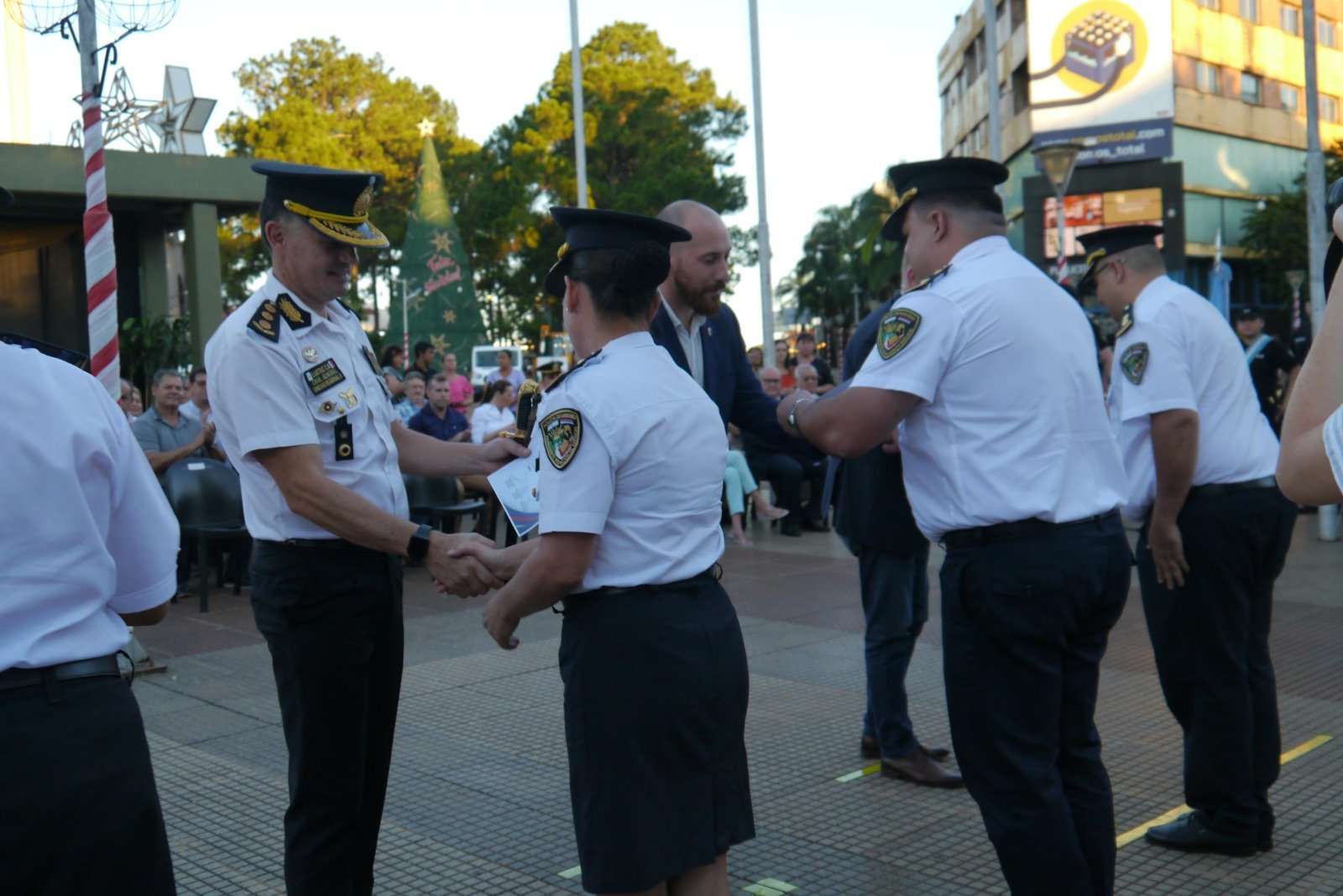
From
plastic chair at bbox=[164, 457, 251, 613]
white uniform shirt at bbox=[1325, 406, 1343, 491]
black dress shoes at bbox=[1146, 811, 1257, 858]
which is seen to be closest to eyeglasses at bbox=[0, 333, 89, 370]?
white uniform shirt at bbox=[1325, 406, 1343, 491]

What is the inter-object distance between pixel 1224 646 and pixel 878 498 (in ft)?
4.66

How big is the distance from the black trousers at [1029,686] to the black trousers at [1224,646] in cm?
99

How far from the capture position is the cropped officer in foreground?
2.13 metres

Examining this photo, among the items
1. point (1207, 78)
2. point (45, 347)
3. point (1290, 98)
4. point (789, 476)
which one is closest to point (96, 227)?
point (45, 347)

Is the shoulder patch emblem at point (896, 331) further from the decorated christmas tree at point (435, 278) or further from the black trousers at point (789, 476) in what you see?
the decorated christmas tree at point (435, 278)

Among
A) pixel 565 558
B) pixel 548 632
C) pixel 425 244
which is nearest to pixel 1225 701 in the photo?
pixel 565 558

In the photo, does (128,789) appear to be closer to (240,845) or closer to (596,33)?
(240,845)

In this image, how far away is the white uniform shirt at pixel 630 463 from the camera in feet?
8.94

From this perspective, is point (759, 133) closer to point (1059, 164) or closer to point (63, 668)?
point (1059, 164)

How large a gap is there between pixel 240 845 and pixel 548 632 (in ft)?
12.0

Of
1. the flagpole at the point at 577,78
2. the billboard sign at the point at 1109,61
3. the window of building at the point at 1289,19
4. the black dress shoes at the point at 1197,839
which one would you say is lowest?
the black dress shoes at the point at 1197,839

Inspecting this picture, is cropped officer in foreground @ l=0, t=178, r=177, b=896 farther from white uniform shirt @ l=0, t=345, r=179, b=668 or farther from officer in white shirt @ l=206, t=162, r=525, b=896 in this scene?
officer in white shirt @ l=206, t=162, r=525, b=896

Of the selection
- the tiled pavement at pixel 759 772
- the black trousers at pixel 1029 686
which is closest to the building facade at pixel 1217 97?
the tiled pavement at pixel 759 772

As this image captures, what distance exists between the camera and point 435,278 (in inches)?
1641
